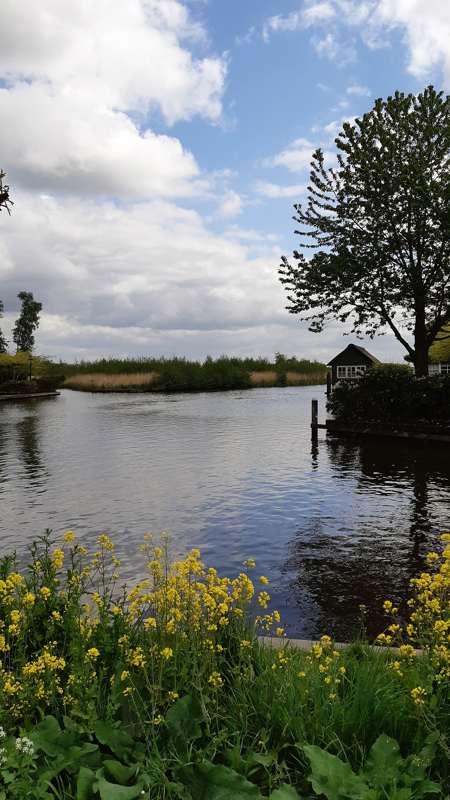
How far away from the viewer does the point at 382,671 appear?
12.7 ft

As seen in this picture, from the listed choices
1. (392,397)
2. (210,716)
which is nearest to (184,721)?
(210,716)

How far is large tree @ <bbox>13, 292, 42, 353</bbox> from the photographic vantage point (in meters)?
75.1

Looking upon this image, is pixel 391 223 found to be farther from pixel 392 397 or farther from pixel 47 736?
pixel 47 736

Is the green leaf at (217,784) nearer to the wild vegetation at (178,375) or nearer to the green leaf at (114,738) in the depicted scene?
the green leaf at (114,738)

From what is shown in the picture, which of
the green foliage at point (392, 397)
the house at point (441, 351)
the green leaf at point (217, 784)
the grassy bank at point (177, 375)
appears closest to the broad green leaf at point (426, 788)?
the green leaf at point (217, 784)

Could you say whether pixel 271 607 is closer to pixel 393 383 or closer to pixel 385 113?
pixel 393 383

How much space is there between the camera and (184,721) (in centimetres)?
340

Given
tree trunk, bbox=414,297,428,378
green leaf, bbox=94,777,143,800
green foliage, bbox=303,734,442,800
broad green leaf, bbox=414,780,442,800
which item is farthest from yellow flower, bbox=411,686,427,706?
tree trunk, bbox=414,297,428,378

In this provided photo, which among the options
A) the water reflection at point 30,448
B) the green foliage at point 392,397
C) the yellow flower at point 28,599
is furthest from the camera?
the green foliage at point 392,397

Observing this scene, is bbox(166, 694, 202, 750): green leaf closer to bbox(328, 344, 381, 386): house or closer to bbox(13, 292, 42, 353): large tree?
bbox(328, 344, 381, 386): house

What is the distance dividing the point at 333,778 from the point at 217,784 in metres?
0.57

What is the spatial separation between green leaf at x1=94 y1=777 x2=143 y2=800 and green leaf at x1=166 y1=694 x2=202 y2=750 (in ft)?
1.41

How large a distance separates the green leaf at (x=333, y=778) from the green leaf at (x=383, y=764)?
7cm

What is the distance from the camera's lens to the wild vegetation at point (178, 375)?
224 ft
